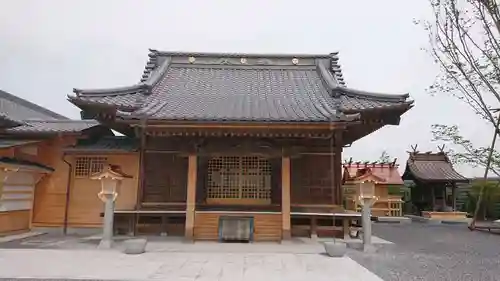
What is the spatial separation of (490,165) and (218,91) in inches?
425

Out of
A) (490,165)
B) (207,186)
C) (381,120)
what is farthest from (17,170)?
(490,165)

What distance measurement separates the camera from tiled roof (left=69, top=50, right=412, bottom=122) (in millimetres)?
→ 9727

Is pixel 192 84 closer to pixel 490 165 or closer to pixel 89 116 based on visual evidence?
pixel 89 116

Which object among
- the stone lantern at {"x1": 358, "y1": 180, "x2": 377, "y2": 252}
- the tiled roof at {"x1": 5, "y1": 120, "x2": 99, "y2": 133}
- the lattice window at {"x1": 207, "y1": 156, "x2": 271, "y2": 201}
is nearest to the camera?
the stone lantern at {"x1": 358, "y1": 180, "x2": 377, "y2": 252}

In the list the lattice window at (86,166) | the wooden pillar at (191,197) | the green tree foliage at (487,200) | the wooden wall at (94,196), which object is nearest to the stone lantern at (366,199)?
the wooden pillar at (191,197)

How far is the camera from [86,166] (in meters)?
11.2

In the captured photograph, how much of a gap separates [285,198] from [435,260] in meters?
3.61

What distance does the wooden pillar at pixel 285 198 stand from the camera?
964 cm

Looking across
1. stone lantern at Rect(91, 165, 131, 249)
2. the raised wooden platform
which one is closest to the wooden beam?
stone lantern at Rect(91, 165, 131, 249)

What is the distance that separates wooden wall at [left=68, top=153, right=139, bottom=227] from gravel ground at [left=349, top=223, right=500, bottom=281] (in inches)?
253

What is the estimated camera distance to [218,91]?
12.5m

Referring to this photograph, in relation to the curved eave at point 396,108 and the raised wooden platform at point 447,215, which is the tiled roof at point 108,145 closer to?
the curved eave at point 396,108

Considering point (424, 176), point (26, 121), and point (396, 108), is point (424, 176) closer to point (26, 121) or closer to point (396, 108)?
point (396, 108)

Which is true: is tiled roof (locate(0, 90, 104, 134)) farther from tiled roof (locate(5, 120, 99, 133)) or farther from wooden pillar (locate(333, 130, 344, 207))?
wooden pillar (locate(333, 130, 344, 207))
